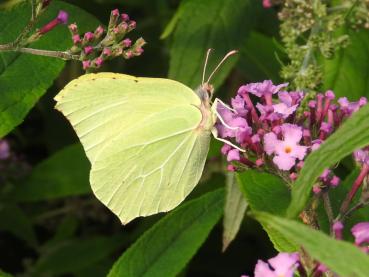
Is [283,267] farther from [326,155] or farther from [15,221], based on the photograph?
[15,221]

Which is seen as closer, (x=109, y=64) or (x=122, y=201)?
(x=122, y=201)

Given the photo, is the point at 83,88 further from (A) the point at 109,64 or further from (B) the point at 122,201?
Result: (A) the point at 109,64

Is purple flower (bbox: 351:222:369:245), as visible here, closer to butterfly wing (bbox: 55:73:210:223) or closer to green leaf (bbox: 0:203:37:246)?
butterfly wing (bbox: 55:73:210:223)

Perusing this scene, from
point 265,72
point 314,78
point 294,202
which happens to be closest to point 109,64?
point 265,72

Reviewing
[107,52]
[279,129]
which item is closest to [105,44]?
[107,52]

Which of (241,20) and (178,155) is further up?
(241,20)
